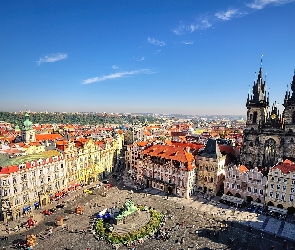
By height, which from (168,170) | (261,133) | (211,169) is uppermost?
(261,133)

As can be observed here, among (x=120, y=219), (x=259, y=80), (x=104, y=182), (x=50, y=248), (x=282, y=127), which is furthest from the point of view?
(x=104, y=182)

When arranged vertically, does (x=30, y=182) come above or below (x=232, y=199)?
above

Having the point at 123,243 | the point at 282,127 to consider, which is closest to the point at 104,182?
the point at 123,243

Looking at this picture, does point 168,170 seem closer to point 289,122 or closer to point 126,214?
point 126,214

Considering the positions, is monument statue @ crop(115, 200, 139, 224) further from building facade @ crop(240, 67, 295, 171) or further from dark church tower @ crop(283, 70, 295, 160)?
dark church tower @ crop(283, 70, 295, 160)

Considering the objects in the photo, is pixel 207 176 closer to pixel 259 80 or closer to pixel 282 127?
pixel 282 127

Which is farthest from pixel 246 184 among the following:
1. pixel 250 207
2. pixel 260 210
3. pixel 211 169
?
pixel 211 169

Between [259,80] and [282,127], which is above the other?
[259,80]

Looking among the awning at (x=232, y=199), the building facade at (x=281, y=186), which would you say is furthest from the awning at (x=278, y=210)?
the awning at (x=232, y=199)
